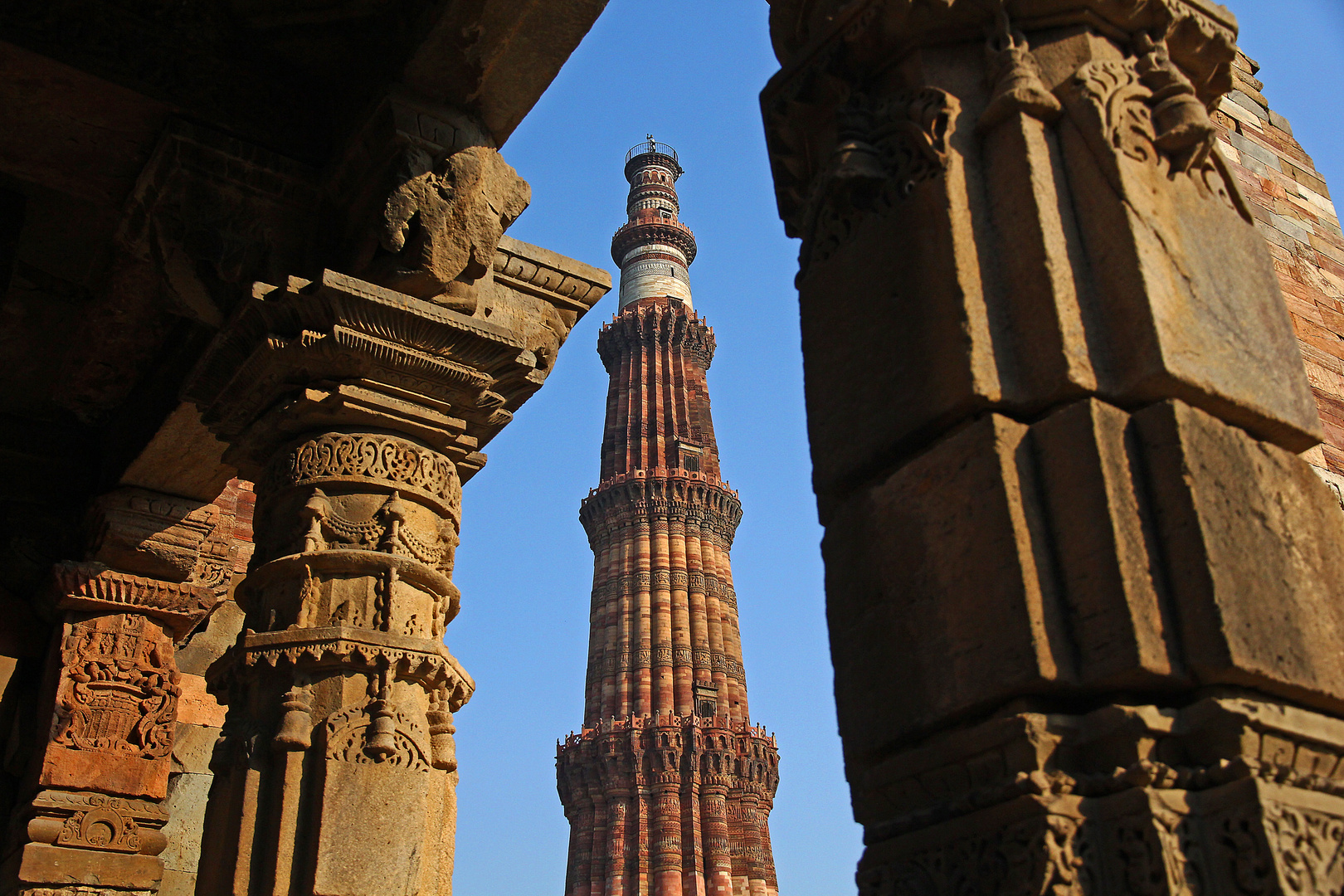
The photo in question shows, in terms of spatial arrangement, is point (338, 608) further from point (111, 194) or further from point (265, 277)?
point (111, 194)

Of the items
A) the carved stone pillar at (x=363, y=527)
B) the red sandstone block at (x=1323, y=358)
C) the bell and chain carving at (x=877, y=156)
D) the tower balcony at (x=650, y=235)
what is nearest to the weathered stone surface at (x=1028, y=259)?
the bell and chain carving at (x=877, y=156)

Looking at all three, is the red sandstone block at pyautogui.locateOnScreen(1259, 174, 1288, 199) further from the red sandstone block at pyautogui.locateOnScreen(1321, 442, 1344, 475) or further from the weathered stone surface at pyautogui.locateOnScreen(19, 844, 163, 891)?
the weathered stone surface at pyautogui.locateOnScreen(19, 844, 163, 891)

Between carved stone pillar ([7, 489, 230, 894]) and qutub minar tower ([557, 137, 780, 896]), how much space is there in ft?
71.6

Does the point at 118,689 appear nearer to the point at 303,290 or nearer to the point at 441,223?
the point at 303,290

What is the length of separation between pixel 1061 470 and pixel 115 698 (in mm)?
4025

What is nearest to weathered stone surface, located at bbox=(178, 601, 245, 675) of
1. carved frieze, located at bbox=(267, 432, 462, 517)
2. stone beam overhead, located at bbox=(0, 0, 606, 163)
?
carved frieze, located at bbox=(267, 432, 462, 517)

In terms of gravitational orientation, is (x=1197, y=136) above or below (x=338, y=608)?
above

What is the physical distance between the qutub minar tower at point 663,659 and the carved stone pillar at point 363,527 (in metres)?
23.4

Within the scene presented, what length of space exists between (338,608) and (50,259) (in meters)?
2.24

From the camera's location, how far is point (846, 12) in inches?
74.6

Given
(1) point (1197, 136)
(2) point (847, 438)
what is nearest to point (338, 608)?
(2) point (847, 438)

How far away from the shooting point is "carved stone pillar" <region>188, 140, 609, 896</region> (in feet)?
8.00

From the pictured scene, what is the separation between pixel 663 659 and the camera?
89.2 ft

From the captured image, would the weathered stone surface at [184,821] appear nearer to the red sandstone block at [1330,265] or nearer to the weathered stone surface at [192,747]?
the weathered stone surface at [192,747]
